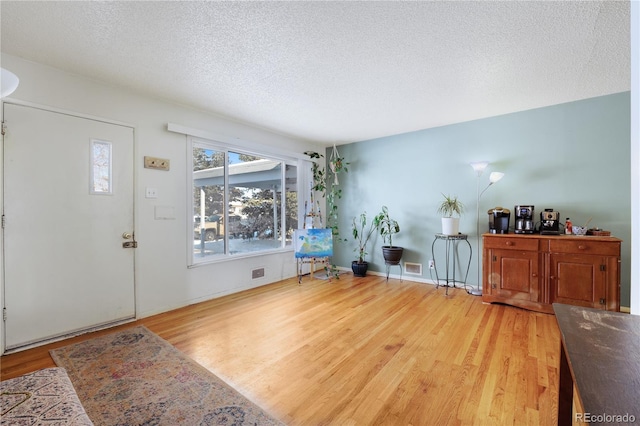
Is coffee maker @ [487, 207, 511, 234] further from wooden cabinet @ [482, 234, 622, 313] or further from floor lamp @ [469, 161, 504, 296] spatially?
floor lamp @ [469, 161, 504, 296]

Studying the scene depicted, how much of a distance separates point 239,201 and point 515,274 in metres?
3.77

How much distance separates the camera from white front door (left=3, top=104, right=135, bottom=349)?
2.25 metres

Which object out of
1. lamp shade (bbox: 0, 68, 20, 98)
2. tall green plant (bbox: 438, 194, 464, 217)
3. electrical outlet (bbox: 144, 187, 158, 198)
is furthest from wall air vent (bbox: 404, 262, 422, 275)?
lamp shade (bbox: 0, 68, 20, 98)

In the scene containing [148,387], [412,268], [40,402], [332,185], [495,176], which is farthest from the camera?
[332,185]

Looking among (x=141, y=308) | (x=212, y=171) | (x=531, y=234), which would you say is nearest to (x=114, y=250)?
(x=141, y=308)

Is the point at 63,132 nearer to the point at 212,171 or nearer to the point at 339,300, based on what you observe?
the point at 212,171

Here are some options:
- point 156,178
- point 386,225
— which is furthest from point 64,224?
point 386,225

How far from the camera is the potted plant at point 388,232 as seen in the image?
4358 millimetres

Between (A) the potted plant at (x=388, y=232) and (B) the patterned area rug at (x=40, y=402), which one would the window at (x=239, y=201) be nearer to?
(A) the potted plant at (x=388, y=232)

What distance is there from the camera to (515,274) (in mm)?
3199

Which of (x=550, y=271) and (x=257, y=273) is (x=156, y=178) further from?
(x=550, y=271)

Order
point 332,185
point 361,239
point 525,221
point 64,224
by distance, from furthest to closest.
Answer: point 332,185
point 361,239
point 525,221
point 64,224

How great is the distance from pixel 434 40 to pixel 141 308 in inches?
Result: 151

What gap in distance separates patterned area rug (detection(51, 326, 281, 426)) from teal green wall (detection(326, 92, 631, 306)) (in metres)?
3.55
